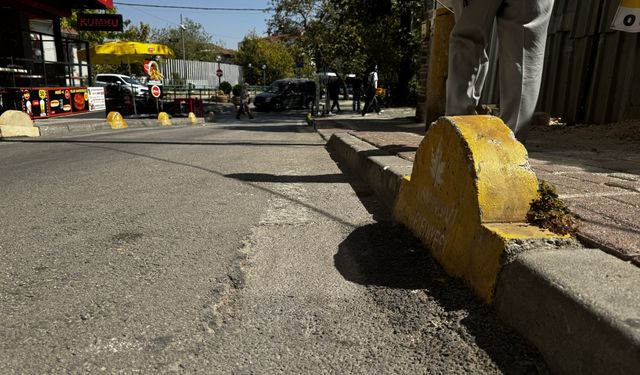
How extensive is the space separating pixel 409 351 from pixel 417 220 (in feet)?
3.57

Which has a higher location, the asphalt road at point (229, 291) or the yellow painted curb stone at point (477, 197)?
the yellow painted curb stone at point (477, 197)

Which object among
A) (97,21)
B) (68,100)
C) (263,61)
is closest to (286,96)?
(97,21)

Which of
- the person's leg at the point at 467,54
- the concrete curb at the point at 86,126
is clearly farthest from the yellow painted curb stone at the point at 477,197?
the concrete curb at the point at 86,126

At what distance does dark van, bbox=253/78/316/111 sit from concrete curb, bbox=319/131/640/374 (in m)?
24.2

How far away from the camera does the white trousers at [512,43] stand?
10.1 ft

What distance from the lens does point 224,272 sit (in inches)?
98.7

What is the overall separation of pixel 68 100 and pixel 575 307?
16.7m

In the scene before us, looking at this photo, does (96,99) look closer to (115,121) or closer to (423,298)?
(115,121)

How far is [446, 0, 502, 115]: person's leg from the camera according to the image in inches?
127

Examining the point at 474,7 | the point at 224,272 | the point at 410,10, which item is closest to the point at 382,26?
the point at 410,10

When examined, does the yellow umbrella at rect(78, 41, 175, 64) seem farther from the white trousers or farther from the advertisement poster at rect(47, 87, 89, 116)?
the white trousers

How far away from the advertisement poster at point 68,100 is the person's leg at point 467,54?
13.9m

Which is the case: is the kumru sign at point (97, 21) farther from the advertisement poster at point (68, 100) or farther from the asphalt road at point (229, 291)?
the asphalt road at point (229, 291)

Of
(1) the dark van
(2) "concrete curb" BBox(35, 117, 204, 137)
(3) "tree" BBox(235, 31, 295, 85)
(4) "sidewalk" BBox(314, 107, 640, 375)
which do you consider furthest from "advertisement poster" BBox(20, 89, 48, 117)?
(3) "tree" BBox(235, 31, 295, 85)
